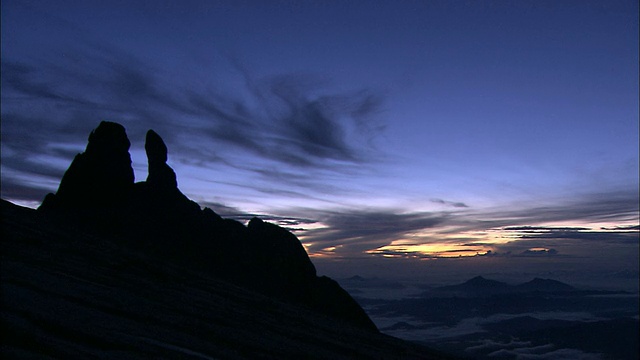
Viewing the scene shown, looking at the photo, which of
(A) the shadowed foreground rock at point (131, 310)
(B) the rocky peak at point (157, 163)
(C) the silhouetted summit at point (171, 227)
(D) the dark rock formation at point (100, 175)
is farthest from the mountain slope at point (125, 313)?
(B) the rocky peak at point (157, 163)

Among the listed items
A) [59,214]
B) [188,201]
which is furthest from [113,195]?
[188,201]

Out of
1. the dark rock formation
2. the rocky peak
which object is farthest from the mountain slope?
the rocky peak

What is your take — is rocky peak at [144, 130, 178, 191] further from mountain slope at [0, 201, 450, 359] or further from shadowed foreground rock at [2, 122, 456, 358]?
mountain slope at [0, 201, 450, 359]

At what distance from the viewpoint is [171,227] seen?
7969 cm

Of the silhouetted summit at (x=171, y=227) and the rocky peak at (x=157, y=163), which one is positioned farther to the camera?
the rocky peak at (x=157, y=163)

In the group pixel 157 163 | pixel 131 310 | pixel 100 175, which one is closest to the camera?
pixel 131 310

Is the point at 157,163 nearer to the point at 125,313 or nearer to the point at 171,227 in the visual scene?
the point at 171,227

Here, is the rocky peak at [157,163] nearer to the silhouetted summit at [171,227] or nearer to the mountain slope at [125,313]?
the silhouetted summit at [171,227]

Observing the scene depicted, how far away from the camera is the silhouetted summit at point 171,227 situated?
219 feet

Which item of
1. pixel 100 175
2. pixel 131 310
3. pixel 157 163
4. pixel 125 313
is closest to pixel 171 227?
pixel 157 163

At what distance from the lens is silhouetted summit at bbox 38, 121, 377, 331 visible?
6663cm

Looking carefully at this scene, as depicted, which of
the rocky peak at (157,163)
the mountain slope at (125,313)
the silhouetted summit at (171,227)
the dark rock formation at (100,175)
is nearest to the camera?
the mountain slope at (125,313)

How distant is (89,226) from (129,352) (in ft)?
185

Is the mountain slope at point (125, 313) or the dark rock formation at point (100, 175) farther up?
the dark rock formation at point (100, 175)
